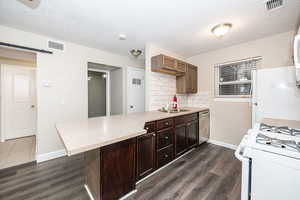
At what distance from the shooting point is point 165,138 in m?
2.04

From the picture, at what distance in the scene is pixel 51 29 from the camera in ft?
6.98

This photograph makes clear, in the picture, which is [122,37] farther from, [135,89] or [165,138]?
[165,138]

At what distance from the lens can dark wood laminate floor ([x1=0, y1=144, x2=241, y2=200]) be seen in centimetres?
151

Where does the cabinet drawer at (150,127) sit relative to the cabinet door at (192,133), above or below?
above

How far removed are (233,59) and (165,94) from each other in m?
1.80

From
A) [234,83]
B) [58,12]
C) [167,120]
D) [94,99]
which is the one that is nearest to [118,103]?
[94,99]

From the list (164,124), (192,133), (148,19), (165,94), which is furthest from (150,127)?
(148,19)

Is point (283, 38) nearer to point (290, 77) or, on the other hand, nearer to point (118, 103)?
point (290, 77)

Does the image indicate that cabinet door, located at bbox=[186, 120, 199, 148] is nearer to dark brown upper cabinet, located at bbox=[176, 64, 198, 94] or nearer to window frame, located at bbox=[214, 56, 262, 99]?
dark brown upper cabinet, located at bbox=[176, 64, 198, 94]

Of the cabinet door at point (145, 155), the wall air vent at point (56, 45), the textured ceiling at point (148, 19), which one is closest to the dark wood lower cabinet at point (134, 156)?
the cabinet door at point (145, 155)

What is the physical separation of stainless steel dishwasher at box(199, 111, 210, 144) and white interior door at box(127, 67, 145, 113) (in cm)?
182

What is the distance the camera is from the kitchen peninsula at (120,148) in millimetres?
1065

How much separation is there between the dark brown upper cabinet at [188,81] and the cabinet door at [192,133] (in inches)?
35.7

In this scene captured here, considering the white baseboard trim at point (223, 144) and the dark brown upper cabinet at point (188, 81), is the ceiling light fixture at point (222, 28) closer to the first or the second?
the dark brown upper cabinet at point (188, 81)
